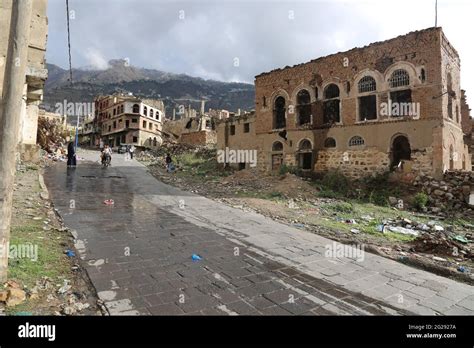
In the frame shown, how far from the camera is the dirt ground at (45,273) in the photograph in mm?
2875

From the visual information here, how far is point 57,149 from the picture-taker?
2422 cm

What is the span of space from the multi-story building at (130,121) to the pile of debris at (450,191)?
140 ft

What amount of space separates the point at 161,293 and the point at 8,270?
1.90m

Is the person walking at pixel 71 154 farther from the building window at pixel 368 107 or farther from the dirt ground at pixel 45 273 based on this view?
the building window at pixel 368 107

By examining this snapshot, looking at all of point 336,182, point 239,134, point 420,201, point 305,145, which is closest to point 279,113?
point 305,145

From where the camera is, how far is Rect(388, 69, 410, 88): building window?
49.2 ft

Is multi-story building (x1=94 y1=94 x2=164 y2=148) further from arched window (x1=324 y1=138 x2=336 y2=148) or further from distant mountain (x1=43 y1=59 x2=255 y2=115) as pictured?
arched window (x1=324 y1=138 x2=336 y2=148)

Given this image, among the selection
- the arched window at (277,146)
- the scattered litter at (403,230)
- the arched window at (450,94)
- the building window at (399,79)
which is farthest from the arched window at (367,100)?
the scattered litter at (403,230)

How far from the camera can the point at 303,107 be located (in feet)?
63.2

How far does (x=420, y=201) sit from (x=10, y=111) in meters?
15.1

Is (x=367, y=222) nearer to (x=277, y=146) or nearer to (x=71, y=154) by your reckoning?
(x=277, y=146)

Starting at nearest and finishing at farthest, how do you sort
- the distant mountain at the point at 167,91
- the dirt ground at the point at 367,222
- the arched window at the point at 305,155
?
the dirt ground at the point at 367,222
the arched window at the point at 305,155
the distant mountain at the point at 167,91

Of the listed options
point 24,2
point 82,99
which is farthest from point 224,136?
point 82,99

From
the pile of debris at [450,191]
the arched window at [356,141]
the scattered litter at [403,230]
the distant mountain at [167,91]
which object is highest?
the distant mountain at [167,91]
